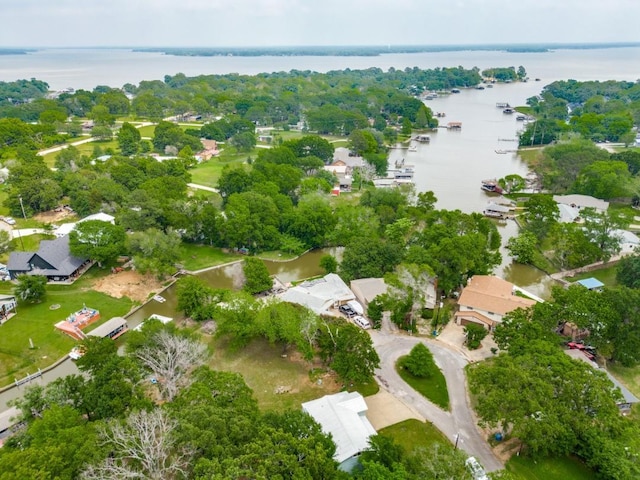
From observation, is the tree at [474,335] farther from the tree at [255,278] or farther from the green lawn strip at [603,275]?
the tree at [255,278]

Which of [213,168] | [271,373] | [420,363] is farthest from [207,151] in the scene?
[420,363]

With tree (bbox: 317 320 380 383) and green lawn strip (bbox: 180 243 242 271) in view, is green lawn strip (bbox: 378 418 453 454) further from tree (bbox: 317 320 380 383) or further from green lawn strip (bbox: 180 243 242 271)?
green lawn strip (bbox: 180 243 242 271)

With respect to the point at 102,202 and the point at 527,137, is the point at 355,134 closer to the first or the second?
the point at 527,137

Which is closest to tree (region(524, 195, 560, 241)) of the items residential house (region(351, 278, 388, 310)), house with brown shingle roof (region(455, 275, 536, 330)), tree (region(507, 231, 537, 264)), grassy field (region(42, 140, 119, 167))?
tree (region(507, 231, 537, 264))

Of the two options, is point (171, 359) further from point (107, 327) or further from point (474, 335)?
point (474, 335)

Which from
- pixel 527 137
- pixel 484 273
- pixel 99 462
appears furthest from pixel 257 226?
pixel 527 137

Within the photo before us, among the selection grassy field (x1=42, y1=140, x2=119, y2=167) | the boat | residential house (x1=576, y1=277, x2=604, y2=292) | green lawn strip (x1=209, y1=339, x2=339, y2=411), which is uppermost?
residential house (x1=576, y1=277, x2=604, y2=292)
